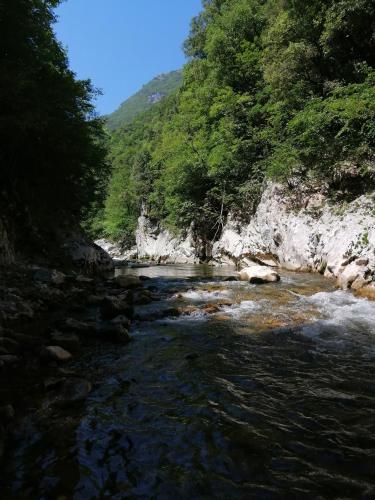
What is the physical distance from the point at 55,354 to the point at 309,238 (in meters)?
14.9

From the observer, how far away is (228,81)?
105 ft

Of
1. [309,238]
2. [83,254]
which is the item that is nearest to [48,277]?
[83,254]

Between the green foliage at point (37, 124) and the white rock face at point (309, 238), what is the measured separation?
1159 cm

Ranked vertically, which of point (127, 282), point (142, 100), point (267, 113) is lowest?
point (127, 282)

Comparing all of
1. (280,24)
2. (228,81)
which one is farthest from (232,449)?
(228,81)

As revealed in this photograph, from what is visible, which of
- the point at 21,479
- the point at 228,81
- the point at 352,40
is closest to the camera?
the point at 21,479

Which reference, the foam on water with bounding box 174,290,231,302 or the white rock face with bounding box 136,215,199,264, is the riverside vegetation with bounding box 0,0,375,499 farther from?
the white rock face with bounding box 136,215,199,264

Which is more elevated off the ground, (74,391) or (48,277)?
(48,277)

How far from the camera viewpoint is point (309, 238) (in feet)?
58.3

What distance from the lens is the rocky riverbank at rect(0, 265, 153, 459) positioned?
4.44m

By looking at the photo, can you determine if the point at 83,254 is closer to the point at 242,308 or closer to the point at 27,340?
the point at 242,308

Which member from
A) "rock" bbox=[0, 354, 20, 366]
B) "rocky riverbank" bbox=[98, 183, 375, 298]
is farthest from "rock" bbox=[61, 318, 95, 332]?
"rocky riverbank" bbox=[98, 183, 375, 298]

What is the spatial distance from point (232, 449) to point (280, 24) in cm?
2451

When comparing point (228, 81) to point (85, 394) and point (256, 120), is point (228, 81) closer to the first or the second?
point (256, 120)
